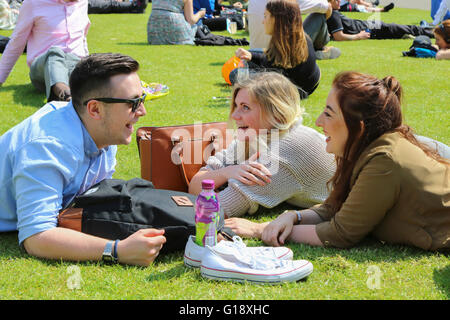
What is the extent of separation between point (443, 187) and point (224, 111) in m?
4.00

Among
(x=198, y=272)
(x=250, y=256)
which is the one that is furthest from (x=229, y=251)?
(x=198, y=272)

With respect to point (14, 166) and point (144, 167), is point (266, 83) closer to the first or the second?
point (144, 167)

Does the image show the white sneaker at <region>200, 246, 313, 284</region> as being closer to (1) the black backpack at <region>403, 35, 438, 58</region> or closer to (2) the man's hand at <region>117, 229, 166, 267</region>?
(2) the man's hand at <region>117, 229, 166, 267</region>

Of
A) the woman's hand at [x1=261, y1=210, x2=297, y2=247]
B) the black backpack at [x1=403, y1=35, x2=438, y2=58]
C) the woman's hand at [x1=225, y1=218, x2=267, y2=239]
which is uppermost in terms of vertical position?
the woman's hand at [x1=261, y1=210, x2=297, y2=247]

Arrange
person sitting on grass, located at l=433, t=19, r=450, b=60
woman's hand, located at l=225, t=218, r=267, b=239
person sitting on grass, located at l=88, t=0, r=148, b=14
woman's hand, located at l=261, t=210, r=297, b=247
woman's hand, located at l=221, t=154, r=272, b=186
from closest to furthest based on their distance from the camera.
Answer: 1. woman's hand, located at l=261, t=210, r=297, b=247
2. woman's hand, located at l=225, t=218, r=267, b=239
3. woman's hand, located at l=221, t=154, r=272, b=186
4. person sitting on grass, located at l=433, t=19, r=450, b=60
5. person sitting on grass, located at l=88, t=0, r=148, b=14

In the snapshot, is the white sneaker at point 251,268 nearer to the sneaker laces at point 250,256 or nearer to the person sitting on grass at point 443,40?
the sneaker laces at point 250,256

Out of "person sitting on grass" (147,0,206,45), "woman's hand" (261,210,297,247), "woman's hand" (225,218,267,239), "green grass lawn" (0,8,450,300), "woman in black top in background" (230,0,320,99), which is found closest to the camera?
"green grass lawn" (0,8,450,300)

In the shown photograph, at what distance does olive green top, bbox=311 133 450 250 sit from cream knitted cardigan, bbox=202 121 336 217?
25.0 inches

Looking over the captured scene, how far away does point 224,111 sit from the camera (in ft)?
22.0

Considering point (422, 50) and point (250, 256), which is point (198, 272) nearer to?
point (250, 256)

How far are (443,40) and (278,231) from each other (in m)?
8.91

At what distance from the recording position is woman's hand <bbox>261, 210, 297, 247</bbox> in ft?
10.8

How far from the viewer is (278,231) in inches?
130

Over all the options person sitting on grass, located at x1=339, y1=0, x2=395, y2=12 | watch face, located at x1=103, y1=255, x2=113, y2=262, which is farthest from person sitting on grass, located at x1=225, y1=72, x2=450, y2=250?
person sitting on grass, located at x1=339, y1=0, x2=395, y2=12
